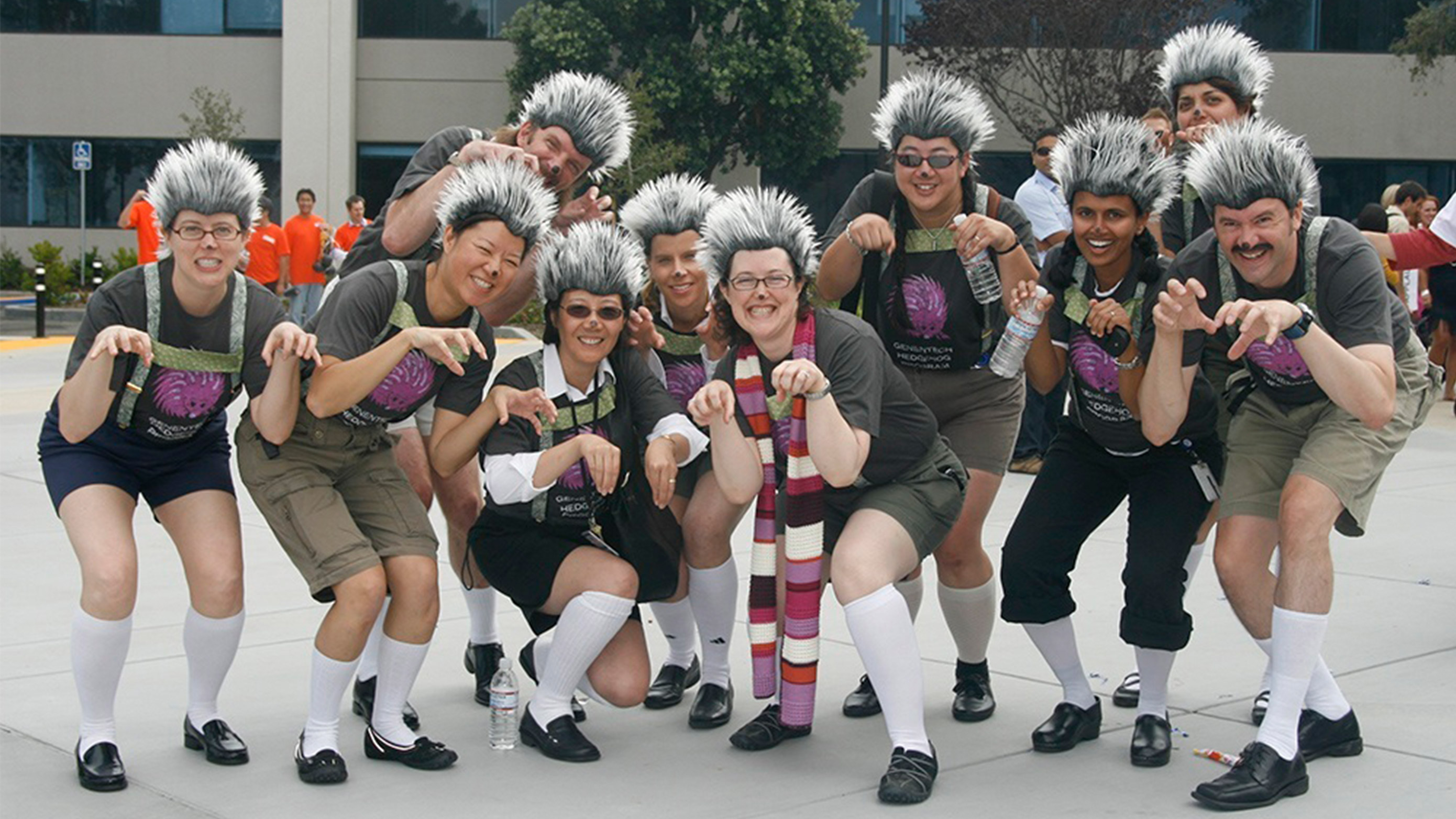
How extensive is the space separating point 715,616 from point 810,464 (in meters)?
0.87

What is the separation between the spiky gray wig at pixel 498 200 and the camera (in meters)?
4.69

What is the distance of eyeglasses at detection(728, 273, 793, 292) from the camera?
462 cm

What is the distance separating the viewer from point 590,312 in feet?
15.8

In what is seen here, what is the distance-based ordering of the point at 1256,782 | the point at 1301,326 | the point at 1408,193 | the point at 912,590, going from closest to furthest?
the point at 1301,326 < the point at 1256,782 < the point at 912,590 < the point at 1408,193

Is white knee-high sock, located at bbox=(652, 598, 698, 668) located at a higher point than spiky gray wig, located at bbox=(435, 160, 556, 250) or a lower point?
lower

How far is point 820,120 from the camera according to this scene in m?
30.7

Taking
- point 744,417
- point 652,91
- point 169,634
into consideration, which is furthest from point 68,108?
point 744,417

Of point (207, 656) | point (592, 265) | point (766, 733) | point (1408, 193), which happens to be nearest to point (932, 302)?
point (592, 265)

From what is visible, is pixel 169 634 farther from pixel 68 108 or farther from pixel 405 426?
pixel 68 108

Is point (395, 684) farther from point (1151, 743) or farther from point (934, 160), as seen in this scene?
point (934, 160)

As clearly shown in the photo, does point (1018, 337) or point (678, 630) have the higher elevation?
point (1018, 337)

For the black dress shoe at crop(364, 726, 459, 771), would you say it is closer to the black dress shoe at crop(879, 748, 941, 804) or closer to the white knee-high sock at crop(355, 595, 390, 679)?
the white knee-high sock at crop(355, 595, 390, 679)

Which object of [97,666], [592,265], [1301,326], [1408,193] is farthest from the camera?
[1408,193]

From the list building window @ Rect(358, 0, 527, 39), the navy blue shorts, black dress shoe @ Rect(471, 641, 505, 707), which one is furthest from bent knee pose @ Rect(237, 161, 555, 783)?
building window @ Rect(358, 0, 527, 39)
